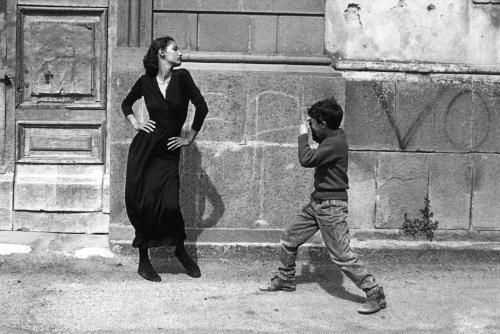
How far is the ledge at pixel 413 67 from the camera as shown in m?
6.82

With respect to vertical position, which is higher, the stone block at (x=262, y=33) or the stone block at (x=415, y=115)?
the stone block at (x=262, y=33)

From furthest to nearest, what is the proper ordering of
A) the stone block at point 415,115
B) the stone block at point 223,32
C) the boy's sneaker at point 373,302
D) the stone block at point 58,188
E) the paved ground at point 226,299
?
the stone block at point 58,188 → the stone block at point 415,115 → the stone block at point 223,32 → the boy's sneaker at point 373,302 → the paved ground at point 226,299

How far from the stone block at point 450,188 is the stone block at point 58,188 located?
125 inches

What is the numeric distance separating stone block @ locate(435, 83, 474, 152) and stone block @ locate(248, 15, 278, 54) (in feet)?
5.40

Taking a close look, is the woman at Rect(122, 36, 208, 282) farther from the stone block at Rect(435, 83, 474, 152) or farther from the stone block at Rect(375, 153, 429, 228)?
the stone block at Rect(435, 83, 474, 152)

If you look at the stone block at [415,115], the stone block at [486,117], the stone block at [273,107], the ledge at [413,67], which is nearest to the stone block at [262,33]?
the stone block at [273,107]

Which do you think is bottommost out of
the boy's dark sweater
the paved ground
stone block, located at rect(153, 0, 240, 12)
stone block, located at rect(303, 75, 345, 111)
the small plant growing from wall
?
the paved ground

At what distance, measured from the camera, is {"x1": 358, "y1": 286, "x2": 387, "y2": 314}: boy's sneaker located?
17.6ft

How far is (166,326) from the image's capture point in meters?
4.98

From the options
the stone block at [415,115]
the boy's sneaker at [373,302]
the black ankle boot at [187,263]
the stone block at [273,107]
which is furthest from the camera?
the stone block at [415,115]

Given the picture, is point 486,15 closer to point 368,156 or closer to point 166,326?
point 368,156

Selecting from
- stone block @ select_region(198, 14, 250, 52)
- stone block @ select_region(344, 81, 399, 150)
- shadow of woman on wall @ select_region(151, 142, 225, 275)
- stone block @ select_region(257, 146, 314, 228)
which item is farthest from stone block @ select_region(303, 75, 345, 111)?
shadow of woman on wall @ select_region(151, 142, 225, 275)

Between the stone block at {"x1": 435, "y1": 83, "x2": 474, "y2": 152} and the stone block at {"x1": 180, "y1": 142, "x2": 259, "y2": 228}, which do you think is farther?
the stone block at {"x1": 435, "y1": 83, "x2": 474, "y2": 152}

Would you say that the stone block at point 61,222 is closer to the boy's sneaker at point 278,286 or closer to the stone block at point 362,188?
the boy's sneaker at point 278,286
